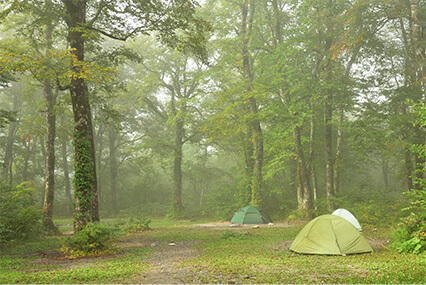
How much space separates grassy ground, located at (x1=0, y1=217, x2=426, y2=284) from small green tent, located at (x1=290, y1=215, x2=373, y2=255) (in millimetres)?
363

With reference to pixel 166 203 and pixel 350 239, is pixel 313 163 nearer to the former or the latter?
pixel 350 239

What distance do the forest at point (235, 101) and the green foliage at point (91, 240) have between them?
1.50ft

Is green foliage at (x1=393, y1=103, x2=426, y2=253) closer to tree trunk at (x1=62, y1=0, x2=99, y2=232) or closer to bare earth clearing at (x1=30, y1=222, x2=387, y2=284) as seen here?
bare earth clearing at (x1=30, y1=222, x2=387, y2=284)

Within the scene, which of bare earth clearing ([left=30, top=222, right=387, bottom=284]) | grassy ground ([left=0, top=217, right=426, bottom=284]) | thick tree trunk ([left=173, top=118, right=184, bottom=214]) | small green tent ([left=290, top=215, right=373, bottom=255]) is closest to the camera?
grassy ground ([left=0, top=217, right=426, bottom=284])

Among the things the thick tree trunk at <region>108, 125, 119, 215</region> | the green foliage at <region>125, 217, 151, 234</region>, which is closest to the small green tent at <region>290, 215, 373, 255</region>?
the green foliage at <region>125, 217, 151, 234</region>

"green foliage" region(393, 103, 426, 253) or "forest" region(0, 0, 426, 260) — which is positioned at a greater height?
"forest" region(0, 0, 426, 260)

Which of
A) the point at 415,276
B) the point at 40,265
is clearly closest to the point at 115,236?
the point at 40,265

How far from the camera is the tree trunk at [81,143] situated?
10852 mm

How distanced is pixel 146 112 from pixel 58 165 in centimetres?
1142

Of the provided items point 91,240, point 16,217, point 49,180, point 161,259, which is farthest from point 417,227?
point 49,180

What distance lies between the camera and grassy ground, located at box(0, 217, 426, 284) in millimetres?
6969

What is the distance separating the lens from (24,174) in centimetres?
3095

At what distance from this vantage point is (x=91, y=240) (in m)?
10.3

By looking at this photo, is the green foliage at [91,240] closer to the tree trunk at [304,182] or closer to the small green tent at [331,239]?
the small green tent at [331,239]
